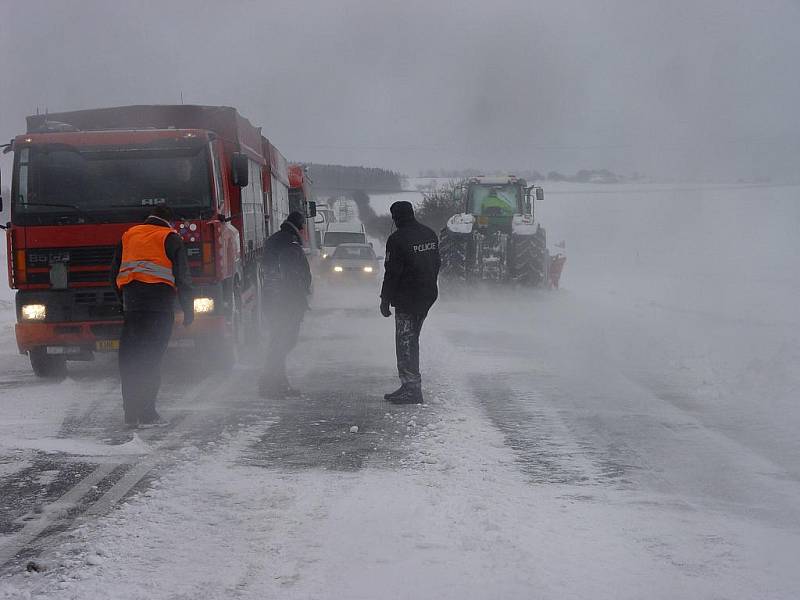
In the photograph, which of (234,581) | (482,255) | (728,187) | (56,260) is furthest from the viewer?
(728,187)

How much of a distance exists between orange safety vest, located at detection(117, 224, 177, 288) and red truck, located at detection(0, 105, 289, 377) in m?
2.29

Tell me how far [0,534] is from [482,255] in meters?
19.3

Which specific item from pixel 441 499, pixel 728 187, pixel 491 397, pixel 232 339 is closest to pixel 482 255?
pixel 232 339

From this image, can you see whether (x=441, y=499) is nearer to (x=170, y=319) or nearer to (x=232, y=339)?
(x=170, y=319)

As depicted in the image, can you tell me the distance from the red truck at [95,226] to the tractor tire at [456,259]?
1278cm

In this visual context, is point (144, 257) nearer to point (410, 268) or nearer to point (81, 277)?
point (410, 268)

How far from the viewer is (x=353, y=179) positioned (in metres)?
120

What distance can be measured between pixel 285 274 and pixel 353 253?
17.9 metres

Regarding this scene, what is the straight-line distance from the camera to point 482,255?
23.2m

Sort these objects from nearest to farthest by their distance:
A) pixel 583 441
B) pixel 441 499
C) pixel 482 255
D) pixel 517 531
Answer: pixel 517 531
pixel 441 499
pixel 583 441
pixel 482 255

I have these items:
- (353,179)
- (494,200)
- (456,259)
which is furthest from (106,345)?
(353,179)

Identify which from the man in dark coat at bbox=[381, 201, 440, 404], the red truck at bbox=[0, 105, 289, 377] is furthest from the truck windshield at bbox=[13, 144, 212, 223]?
the man in dark coat at bbox=[381, 201, 440, 404]

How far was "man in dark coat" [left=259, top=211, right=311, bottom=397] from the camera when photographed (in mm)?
9219

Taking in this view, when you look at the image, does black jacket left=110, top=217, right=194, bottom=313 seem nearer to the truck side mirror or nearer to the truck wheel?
the truck wheel
